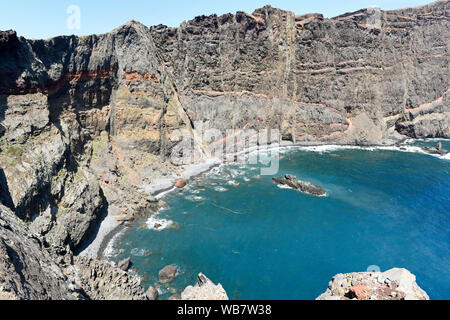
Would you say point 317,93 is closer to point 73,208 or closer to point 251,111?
point 251,111

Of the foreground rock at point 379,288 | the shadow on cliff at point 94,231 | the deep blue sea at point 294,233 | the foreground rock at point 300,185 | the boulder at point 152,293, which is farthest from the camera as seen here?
the foreground rock at point 300,185

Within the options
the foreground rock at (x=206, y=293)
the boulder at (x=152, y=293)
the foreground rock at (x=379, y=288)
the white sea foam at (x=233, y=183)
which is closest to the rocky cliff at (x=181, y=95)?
the boulder at (x=152, y=293)

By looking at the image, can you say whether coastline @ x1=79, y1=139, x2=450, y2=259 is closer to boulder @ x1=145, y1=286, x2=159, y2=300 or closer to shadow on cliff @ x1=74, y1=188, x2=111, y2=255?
shadow on cliff @ x1=74, y1=188, x2=111, y2=255

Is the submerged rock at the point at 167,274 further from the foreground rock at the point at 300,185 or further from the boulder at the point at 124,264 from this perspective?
the foreground rock at the point at 300,185

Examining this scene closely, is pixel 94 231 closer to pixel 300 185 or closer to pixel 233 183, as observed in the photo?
pixel 233 183

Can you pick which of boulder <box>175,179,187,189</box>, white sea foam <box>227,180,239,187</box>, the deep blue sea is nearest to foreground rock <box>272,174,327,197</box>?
the deep blue sea

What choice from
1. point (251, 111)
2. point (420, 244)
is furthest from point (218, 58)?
point (420, 244)

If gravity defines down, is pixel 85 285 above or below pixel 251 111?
below
